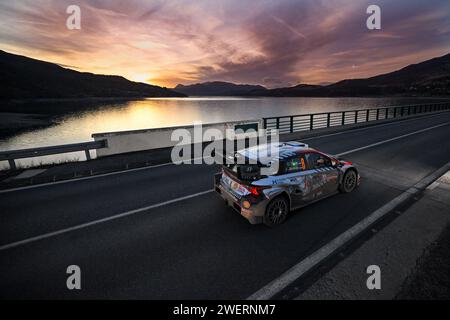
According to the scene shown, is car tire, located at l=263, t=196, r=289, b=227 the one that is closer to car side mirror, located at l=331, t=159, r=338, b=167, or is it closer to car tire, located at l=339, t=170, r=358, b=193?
car side mirror, located at l=331, t=159, r=338, b=167

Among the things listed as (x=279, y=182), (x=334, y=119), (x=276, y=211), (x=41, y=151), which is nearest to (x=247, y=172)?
(x=279, y=182)

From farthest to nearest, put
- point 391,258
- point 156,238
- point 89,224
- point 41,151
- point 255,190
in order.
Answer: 1. point 41,151
2. point 89,224
3. point 255,190
4. point 156,238
5. point 391,258

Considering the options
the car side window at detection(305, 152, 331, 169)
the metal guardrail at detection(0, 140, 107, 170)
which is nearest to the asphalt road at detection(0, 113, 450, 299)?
the car side window at detection(305, 152, 331, 169)

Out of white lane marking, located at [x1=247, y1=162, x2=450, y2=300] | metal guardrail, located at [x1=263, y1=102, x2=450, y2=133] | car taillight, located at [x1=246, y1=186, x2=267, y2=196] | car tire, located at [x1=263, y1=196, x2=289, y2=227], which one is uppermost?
metal guardrail, located at [x1=263, y1=102, x2=450, y2=133]

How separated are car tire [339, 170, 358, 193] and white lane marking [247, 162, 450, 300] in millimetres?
972

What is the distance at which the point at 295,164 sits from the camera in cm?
522

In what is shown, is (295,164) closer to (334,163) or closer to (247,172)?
(247,172)

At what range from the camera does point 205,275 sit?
11.4ft

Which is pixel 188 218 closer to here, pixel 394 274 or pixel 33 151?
pixel 394 274

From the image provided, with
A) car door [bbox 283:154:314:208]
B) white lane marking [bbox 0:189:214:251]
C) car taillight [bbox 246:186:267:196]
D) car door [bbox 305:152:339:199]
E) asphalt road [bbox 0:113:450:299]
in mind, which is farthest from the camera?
car door [bbox 305:152:339:199]

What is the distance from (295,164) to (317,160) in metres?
0.84

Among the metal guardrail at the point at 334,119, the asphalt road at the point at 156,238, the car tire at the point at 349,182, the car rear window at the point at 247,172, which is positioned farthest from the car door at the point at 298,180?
the metal guardrail at the point at 334,119

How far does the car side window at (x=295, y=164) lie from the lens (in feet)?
16.6

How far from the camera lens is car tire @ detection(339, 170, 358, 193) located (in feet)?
20.3
